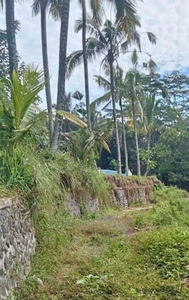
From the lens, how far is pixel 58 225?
5.02 meters

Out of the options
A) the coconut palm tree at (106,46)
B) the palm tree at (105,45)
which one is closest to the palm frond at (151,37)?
the coconut palm tree at (106,46)

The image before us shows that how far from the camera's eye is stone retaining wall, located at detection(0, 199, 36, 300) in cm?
313

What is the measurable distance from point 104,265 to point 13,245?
1.14 m

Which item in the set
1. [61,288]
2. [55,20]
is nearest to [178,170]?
[55,20]

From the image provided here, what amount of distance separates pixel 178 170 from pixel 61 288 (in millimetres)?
20400

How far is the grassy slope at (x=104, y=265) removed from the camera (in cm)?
322

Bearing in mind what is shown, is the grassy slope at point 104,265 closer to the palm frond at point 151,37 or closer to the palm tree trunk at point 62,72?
the palm tree trunk at point 62,72

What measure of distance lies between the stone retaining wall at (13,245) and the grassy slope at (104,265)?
14 centimetres

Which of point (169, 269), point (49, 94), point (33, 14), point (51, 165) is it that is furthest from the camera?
point (33, 14)

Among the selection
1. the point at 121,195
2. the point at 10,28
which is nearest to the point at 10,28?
the point at 10,28

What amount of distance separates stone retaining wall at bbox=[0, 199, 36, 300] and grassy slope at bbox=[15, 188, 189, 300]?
0.14 m

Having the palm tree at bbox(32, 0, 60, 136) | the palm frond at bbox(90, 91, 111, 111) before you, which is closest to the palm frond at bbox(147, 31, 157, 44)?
the palm frond at bbox(90, 91, 111, 111)

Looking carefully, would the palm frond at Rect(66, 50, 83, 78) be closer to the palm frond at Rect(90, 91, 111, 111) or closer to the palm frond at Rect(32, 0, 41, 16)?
the palm frond at Rect(32, 0, 41, 16)

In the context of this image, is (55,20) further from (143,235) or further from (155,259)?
(155,259)
